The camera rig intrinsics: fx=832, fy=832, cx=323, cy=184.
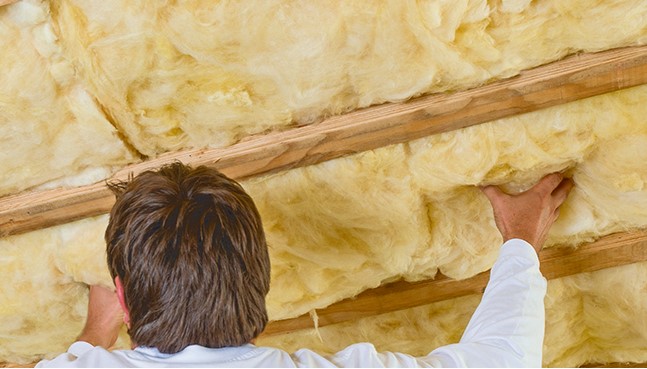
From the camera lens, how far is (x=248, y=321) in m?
1.25

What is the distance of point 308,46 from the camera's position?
4.51 feet

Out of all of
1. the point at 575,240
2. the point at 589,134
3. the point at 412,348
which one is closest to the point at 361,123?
the point at 589,134

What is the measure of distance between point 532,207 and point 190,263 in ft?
2.34

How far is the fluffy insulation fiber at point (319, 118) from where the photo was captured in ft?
4.47

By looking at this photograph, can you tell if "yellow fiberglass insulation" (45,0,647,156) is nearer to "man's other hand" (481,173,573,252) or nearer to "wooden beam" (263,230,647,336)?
"man's other hand" (481,173,573,252)

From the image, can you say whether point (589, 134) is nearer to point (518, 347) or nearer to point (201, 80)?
point (518, 347)

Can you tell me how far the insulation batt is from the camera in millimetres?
1528

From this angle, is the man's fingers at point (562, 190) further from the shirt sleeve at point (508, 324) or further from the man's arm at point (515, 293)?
the shirt sleeve at point (508, 324)

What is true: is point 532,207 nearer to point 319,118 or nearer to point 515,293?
point 515,293

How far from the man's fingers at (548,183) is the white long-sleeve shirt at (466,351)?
0.21m

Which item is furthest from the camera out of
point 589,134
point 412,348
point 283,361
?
point 412,348

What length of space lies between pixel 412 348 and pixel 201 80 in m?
0.97

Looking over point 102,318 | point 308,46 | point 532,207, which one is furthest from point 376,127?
point 102,318

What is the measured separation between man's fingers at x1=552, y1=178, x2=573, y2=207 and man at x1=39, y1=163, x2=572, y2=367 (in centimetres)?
34
